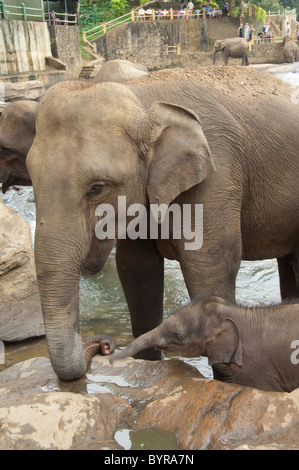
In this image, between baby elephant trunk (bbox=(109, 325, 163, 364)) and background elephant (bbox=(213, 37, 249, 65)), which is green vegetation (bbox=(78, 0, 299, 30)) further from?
baby elephant trunk (bbox=(109, 325, 163, 364))

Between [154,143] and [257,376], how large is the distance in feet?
5.05

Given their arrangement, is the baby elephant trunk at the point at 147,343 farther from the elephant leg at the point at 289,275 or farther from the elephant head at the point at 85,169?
the elephant leg at the point at 289,275

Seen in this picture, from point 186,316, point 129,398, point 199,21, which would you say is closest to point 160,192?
point 186,316

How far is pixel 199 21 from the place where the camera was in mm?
39781

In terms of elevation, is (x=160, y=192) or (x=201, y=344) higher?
(x=160, y=192)

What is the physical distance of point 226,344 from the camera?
3471 mm

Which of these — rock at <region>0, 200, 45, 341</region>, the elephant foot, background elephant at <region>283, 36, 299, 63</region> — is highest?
the elephant foot

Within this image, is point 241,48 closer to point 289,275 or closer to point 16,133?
point 16,133

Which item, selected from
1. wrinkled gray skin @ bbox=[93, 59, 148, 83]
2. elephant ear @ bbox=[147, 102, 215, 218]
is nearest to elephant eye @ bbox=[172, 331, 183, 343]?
elephant ear @ bbox=[147, 102, 215, 218]

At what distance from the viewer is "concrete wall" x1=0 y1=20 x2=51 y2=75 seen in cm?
1839

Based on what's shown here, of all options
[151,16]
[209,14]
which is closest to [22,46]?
[151,16]

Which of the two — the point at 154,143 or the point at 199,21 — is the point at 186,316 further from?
the point at 199,21

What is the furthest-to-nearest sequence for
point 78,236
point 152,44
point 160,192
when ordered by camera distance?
point 152,44
point 160,192
point 78,236

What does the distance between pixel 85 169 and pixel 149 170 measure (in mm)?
425
